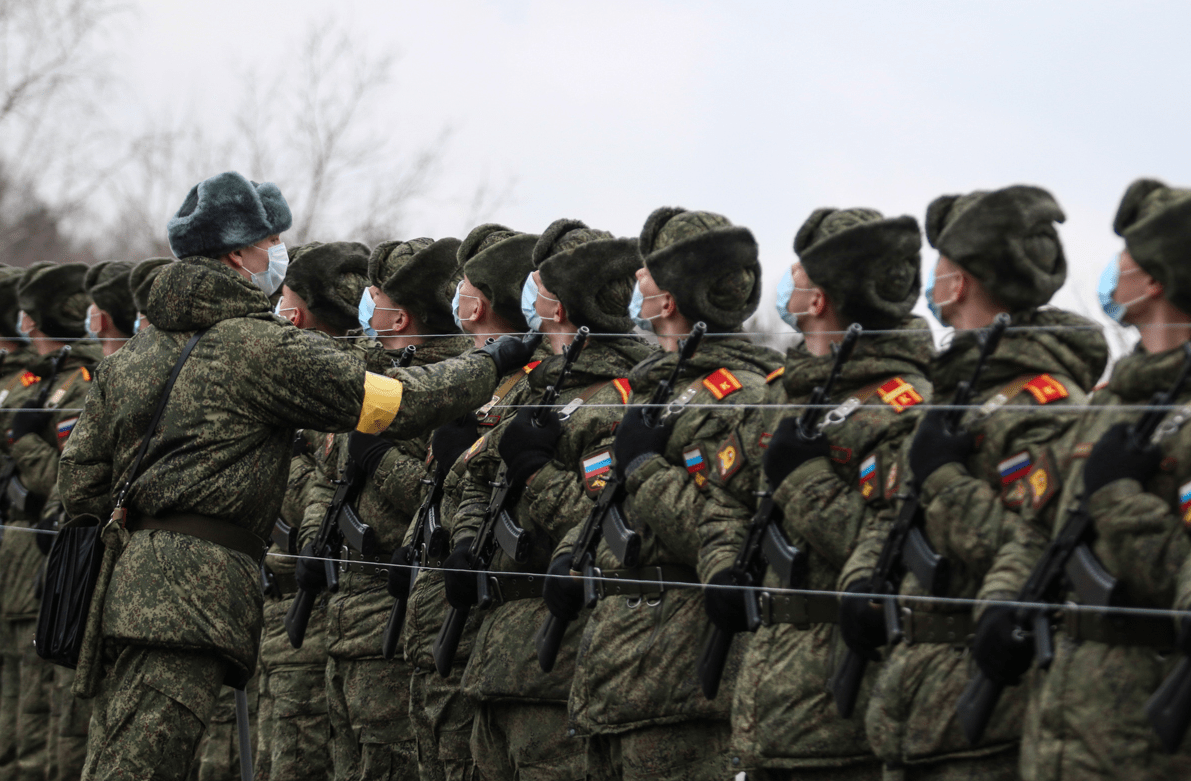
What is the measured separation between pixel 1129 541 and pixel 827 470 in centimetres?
120

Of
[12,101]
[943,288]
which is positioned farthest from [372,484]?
[12,101]

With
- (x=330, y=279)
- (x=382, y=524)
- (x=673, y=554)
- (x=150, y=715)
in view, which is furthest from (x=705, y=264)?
(x=330, y=279)

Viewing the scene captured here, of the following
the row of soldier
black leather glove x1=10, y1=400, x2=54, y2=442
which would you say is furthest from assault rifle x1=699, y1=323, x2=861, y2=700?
black leather glove x1=10, y1=400, x2=54, y2=442

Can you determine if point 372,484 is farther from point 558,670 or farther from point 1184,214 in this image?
point 1184,214

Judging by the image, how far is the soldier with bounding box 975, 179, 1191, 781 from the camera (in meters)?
3.23

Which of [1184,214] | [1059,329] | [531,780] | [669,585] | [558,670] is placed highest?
[1184,214]

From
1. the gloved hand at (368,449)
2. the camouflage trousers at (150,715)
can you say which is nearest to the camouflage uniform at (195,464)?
the camouflage trousers at (150,715)

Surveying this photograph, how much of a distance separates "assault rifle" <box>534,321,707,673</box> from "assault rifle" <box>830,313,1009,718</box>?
1.16 m

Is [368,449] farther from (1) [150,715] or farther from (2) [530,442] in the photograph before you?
(1) [150,715]

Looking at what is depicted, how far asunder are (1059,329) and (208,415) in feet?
9.39

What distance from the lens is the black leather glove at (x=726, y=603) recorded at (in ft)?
15.2

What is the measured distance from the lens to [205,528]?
505 cm

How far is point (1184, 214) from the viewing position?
10.8ft

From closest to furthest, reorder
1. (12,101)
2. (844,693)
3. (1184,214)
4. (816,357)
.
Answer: (1184,214) < (844,693) < (816,357) < (12,101)
